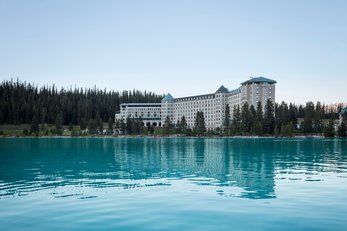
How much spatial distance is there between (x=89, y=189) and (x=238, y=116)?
541 ft

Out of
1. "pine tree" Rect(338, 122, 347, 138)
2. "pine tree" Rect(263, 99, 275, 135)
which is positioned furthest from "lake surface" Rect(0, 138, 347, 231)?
"pine tree" Rect(263, 99, 275, 135)

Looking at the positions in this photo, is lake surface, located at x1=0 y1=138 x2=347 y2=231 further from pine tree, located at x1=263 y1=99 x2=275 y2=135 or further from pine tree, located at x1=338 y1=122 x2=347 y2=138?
pine tree, located at x1=263 y1=99 x2=275 y2=135

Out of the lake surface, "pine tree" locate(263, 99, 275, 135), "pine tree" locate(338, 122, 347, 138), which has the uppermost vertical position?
"pine tree" locate(263, 99, 275, 135)

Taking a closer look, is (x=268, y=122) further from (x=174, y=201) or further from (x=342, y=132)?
(x=174, y=201)

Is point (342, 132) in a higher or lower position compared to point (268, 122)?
lower

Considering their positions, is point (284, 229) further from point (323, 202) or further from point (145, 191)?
point (145, 191)

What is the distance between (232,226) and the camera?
1519 centimetres

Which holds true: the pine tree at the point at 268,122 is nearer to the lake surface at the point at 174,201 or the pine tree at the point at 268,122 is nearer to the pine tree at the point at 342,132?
the pine tree at the point at 342,132

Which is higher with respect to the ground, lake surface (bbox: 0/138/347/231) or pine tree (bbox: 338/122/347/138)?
pine tree (bbox: 338/122/347/138)

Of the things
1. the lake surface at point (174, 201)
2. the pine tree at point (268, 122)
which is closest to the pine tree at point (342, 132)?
the pine tree at point (268, 122)

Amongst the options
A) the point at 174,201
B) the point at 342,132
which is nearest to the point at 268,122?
the point at 342,132

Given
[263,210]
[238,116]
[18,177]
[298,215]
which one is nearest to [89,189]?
[18,177]

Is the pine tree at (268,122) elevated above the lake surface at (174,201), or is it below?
above

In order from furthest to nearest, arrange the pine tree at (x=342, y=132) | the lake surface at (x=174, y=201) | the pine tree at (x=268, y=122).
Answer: the pine tree at (x=268, y=122)
the pine tree at (x=342, y=132)
the lake surface at (x=174, y=201)
